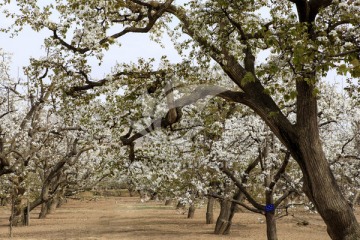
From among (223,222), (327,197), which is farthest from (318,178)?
(223,222)

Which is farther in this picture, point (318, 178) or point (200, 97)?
point (200, 97)

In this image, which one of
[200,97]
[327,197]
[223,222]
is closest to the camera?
[327,197]

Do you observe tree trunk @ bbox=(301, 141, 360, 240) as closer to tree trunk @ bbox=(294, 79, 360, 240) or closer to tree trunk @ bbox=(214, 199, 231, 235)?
tree trunk @ bbox=(294, 79, 360, 240)

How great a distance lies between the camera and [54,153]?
1527 inches

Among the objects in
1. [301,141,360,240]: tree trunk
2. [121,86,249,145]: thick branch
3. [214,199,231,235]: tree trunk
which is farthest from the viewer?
[214,199,231,235]: tree trunk

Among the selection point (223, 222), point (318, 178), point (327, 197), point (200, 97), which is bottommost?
point (223, 222)

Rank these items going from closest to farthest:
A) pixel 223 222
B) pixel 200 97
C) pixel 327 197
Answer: pixel 327 197, pixel 200 97, pixel 223 222

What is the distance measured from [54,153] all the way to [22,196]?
6.14m

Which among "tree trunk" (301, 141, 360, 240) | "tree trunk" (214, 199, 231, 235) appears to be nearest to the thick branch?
"tree trunk" (301, 141, 360, 240)

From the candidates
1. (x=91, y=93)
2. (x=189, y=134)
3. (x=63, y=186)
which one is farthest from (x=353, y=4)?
(x=63, y=186)

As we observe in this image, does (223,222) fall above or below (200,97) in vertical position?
below

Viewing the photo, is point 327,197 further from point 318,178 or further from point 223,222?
point 223,222

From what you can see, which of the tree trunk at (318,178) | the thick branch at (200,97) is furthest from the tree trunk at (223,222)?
the tree trunk at (318,178)

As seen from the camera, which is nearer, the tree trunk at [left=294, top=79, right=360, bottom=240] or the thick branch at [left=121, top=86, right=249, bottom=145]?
the tree trunk at [left=294, top=79, right=360, bottom=240]
